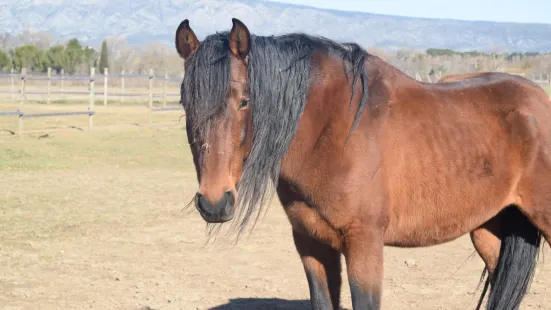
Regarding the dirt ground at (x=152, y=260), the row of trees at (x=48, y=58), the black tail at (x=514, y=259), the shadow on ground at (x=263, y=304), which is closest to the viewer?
the black tail at (x=514, y=259)

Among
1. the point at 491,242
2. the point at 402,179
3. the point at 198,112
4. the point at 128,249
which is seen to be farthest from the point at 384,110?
the point at 128,249

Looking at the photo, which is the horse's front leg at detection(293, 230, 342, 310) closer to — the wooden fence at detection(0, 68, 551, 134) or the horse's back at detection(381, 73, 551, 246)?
the horse's back at detection(381, 73, 551, 246)

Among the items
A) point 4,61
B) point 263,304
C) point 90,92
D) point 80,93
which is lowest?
point 80,93

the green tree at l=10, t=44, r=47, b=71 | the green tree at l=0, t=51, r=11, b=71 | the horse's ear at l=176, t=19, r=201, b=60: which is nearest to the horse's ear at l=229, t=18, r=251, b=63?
the horse's ear at l=176, t=19, r=201, b=60

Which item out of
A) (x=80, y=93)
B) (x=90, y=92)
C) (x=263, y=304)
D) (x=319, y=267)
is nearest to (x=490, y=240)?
(x=319, y=267)

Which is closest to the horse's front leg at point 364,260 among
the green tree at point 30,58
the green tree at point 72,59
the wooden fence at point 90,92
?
the wooden fence at point 90,92

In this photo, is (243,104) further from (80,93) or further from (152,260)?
(80,93)

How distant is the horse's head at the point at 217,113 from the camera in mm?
2812

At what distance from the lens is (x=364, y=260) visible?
327 cm

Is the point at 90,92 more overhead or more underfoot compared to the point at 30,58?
more overhead

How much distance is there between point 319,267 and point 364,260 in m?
0.42

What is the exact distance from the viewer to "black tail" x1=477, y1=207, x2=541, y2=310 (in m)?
4.20

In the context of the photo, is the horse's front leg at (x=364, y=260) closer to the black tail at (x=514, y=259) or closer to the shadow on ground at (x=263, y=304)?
the black tail at (x=514, y=259)

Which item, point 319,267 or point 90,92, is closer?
point 319,267
